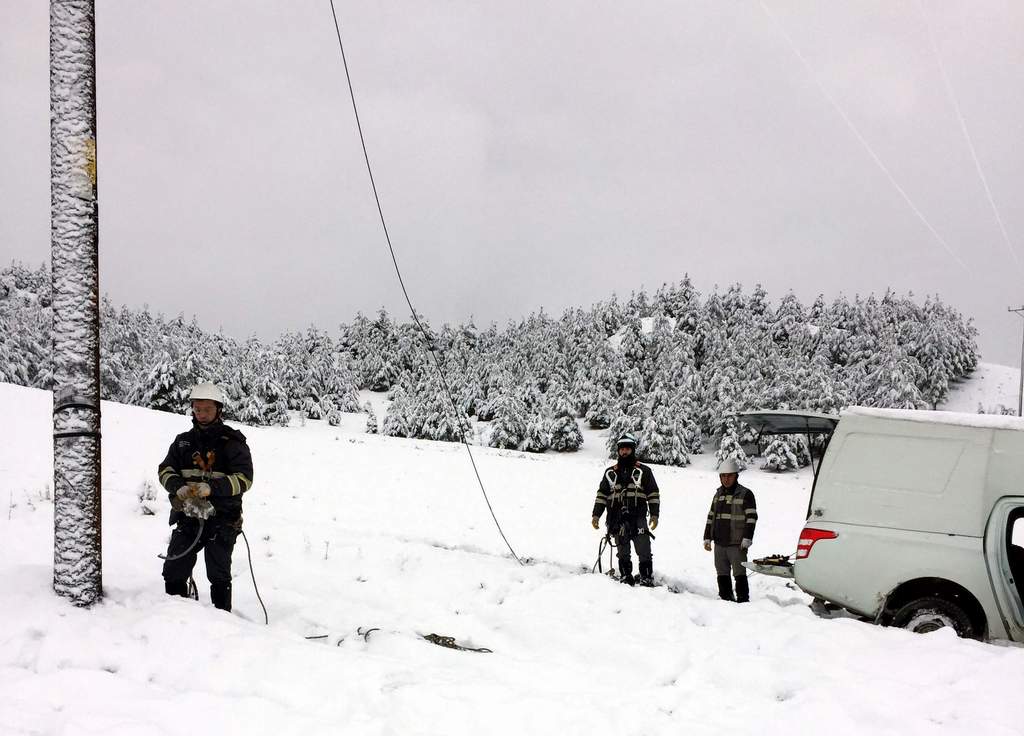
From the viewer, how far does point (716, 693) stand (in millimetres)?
4402

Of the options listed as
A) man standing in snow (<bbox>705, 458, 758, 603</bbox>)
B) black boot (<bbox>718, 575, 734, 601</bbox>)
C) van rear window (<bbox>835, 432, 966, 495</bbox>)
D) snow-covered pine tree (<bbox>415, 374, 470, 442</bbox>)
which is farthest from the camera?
snow-covered pine tree (<bbox>415, 374, 470, 442</bbox>)

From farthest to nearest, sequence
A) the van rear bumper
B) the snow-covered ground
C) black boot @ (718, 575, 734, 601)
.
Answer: black boot @ (718, 575, 734, 601) → the van rear bumper → the snow-covered ground

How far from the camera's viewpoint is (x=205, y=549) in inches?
220

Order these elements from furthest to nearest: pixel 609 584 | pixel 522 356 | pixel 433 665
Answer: pixel 522 356
pixel 609 584
pixel 433 665

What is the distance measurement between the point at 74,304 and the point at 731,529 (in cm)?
765

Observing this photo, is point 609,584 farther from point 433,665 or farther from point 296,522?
point 296,522

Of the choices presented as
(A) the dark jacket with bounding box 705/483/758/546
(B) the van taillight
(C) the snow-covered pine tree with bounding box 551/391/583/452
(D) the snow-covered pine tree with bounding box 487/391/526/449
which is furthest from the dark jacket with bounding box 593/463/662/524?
(C) the snow-covered pine tree with bounding box 551/391/583/452

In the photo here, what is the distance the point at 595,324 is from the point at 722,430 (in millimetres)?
38154

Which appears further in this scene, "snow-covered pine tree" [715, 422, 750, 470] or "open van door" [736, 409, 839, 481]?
"snow-covered pine tree" [715, 422, 750, 470]

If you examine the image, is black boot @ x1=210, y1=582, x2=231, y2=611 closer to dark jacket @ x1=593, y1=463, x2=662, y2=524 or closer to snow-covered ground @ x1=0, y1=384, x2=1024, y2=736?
snow-covered ground @ x1=0, y1=384, x2=1024, y2=736

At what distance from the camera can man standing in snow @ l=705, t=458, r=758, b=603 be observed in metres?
8.31

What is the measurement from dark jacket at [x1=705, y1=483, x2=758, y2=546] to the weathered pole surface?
6876 mm

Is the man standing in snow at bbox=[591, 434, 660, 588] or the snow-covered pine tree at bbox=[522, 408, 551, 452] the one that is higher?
Result: the man standing in snow at bbox=[591, 434, 660, 588]

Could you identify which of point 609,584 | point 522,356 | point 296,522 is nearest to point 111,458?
point 296,522
